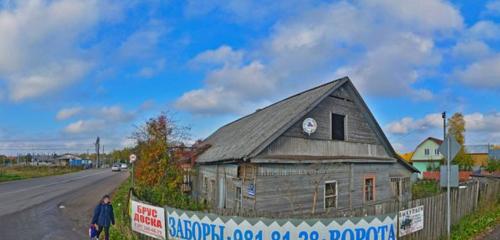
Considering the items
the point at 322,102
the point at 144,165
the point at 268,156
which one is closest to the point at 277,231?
the point at 268,156

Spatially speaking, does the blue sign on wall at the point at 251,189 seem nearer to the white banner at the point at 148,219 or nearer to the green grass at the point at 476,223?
the white banner at the point at 148,219

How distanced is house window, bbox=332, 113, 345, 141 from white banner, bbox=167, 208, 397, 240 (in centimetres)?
952

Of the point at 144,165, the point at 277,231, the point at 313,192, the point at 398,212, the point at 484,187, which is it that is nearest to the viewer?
the point at 277,231

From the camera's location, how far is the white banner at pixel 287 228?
826cm

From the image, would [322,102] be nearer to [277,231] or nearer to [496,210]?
[496,210]

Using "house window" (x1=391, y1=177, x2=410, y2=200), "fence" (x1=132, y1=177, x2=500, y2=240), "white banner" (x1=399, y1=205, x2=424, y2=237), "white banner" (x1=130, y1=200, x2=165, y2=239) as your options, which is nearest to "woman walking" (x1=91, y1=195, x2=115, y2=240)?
"white banner" (x1=130, y1=200, x2=165, y2=239)

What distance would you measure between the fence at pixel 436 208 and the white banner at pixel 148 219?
0.40 m

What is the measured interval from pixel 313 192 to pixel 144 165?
10805 mm

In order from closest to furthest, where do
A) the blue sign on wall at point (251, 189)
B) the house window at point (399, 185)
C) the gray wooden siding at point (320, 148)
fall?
1. the blue sign on wall at point (251, 189)
2. the gray wooden siding at point (320, 148)
3. the house window at point (399, 185)

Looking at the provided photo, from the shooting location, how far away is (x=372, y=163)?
19.4 metres

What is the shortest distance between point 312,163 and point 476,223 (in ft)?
19.8

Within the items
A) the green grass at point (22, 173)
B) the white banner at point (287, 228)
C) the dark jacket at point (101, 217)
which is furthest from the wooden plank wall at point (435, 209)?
the green grass at point (22, 173)

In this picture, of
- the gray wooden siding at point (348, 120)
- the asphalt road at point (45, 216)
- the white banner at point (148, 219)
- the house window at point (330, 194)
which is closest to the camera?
the white banner at point (148, 219)

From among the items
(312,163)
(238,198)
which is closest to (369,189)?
(312,163)
